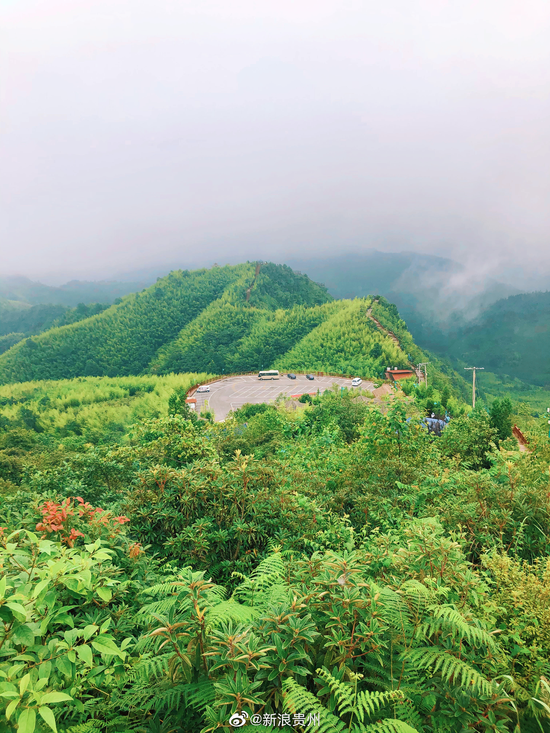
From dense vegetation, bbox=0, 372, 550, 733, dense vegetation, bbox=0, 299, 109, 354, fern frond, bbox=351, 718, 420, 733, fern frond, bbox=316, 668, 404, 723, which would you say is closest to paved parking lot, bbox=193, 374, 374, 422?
dense vegetation, bbox=0, 372, 550, 733

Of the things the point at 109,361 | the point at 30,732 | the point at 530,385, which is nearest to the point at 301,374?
the point at 109,361

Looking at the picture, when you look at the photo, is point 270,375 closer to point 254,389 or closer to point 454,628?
point 254,389

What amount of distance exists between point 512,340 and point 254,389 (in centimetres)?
7637

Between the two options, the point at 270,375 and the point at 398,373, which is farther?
the point at 270,375

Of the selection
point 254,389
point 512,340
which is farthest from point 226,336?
point 512,340

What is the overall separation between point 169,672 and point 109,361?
223 ft

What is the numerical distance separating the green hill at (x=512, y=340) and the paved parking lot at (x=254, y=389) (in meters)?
51.2

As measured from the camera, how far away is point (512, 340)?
87.1m

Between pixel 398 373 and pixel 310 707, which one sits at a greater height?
pixel 310 707

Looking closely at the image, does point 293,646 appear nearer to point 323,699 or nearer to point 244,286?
point 323,699

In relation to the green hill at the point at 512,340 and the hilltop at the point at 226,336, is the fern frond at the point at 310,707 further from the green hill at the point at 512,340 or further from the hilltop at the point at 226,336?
the green hill at the point at 512,340

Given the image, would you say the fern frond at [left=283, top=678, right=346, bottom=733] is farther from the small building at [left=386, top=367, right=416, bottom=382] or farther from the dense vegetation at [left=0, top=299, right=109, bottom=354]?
the dense vegetation at [left=0, top=299, right=109, bottom=354]

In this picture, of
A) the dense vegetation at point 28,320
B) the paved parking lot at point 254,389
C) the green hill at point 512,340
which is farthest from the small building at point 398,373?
the dense vegetation at point 28,320

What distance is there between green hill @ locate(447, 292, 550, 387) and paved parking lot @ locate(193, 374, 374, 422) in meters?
51.2
